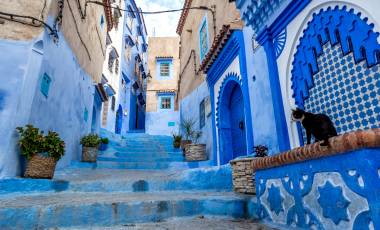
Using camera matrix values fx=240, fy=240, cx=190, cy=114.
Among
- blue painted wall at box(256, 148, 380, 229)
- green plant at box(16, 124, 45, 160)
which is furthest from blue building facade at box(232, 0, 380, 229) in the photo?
green plant at box(16, 124, 45, 160)

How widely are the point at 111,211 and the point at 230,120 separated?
505 centimetres

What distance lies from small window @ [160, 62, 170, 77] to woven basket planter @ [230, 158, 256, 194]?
56.0ft

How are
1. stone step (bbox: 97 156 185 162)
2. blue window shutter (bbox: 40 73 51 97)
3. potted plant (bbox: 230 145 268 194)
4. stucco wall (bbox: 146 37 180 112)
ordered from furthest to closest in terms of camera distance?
stucco wall (bbox: 146 37 180 112)
stone step (bbox: 97 156 185 162)
blue window shutter (bbox: 40 73 51 97)
potted plant (bbox: 230 145 268 194)

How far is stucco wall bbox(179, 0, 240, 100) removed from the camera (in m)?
7.70

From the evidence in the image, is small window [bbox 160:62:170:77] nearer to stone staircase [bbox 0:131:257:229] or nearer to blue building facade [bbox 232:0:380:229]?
blue building facade [bbox 232:0:380:229]

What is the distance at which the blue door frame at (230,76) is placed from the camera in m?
5.38

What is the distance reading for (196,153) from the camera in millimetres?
7734

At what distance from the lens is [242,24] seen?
5934 mm

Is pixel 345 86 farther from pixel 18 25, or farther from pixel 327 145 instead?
pixel 18 25

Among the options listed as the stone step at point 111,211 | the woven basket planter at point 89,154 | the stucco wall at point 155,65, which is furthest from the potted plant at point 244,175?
the stucco wall at point 155,65

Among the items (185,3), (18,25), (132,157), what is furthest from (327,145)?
(185,3)

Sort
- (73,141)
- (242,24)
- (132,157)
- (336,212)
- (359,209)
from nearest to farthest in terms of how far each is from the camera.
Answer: (359,209)
(336,212)
(242,24)
(73,141)
(132,157)

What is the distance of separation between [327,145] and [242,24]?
4.89 meters

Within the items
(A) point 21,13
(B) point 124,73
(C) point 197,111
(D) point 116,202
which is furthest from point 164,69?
(D) point 116,202
